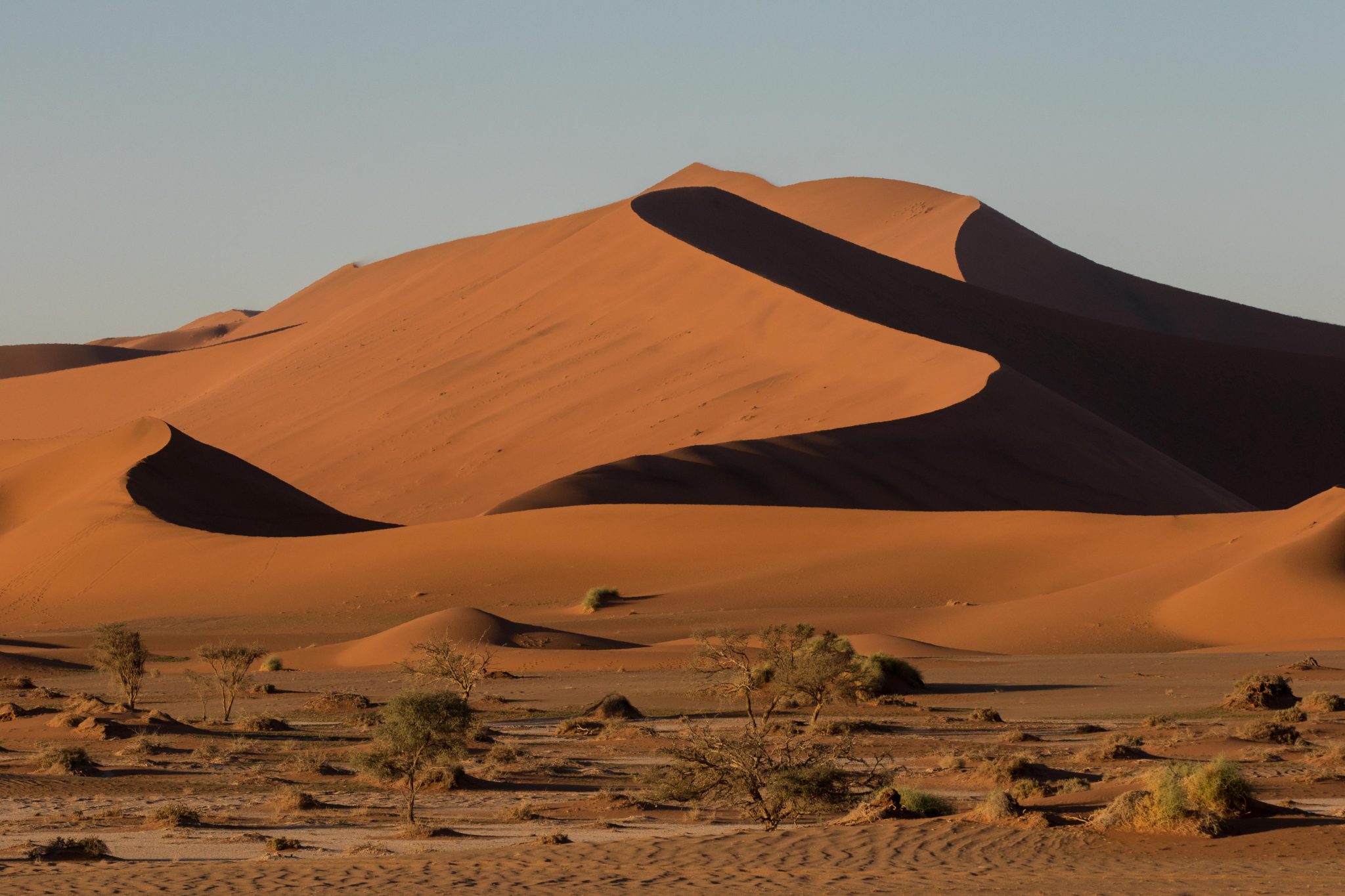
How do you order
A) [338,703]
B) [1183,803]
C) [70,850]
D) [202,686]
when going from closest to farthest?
[70,850], [1183,803], [338,703], [202,686]

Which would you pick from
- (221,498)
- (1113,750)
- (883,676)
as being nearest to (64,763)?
(1113,750)

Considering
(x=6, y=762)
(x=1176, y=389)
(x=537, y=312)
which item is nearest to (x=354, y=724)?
(x=6, y=762)

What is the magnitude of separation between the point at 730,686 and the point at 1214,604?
524 inches

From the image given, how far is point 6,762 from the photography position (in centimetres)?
1831

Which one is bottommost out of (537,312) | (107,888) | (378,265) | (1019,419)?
(107,888)

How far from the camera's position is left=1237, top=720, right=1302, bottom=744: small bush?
65.4 feet

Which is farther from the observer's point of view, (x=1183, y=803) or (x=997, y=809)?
→ (x=997, y=809)

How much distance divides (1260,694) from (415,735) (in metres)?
13.7

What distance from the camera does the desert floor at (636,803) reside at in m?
10.7

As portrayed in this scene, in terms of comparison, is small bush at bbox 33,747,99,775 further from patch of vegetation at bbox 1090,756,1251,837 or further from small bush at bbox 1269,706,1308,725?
small bush at bbox 1269,706,1308,725

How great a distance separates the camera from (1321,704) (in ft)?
74.9

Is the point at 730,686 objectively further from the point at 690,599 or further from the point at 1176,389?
the point at 1176,389

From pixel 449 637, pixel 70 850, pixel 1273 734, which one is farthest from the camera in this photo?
pixel 449 637

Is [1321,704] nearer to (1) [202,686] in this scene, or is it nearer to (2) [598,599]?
(1) [202,686]
